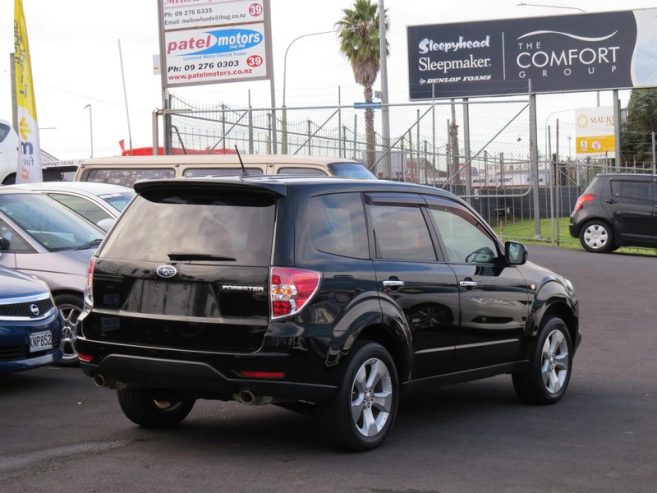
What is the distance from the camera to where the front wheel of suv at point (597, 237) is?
24.7 metres

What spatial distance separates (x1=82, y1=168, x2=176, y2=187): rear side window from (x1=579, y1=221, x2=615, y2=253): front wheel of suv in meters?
11.0

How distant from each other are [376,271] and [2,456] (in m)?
2.46

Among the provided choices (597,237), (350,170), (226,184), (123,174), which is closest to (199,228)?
(226,184)

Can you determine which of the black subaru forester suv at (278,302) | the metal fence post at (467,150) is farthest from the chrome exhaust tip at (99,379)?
the metal fence post at (467,150)

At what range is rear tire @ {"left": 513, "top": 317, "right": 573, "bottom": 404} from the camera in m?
8.76

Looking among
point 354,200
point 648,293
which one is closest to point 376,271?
point 354,200

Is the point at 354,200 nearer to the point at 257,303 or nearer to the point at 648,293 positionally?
the point at 257,303

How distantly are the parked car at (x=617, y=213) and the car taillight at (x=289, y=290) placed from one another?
1863 cm

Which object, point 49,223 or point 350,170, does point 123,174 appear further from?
point 49,223

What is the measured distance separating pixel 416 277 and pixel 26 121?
11.6 metres

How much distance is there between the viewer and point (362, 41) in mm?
49312

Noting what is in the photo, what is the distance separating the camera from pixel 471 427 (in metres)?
7.95

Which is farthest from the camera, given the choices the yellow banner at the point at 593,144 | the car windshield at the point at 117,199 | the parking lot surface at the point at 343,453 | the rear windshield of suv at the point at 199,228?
the yellow banner at the point at 593,144

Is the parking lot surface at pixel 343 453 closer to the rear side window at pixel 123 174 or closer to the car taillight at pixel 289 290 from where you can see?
the car taillight at pixel 289 290
